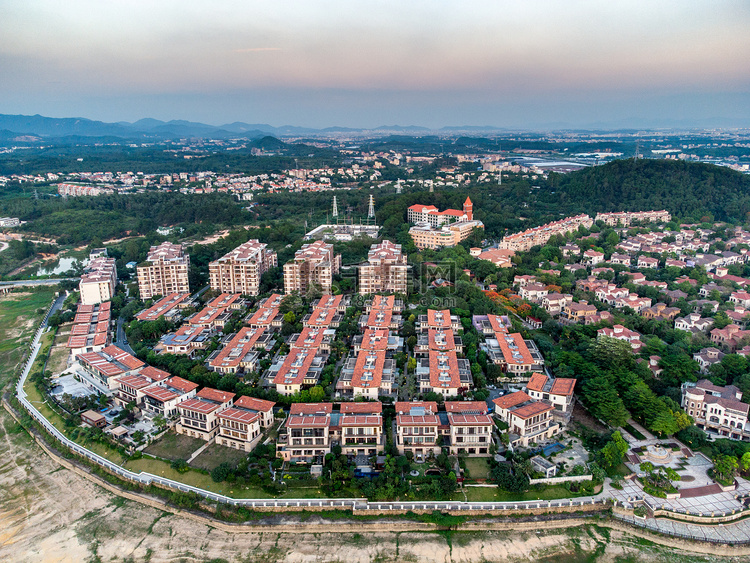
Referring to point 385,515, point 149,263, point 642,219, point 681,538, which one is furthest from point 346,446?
point 642,219

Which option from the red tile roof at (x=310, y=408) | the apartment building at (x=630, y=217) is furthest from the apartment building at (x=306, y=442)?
the apartment building at (x=630, y=217)

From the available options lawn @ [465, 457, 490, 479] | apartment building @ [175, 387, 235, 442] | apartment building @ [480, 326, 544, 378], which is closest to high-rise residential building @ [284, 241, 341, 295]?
apartment building @ [480, 326, 544, 378]

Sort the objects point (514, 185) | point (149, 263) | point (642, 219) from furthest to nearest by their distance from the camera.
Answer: point (514, 185)
point (642, 219)
point (149, 263)

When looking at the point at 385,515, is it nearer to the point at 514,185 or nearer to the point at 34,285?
the point at 34,285

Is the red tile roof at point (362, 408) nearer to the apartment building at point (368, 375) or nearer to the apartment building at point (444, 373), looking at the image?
the apartment building at point (368, 375)

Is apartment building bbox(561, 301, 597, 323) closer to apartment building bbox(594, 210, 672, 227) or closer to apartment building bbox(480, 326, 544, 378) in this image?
apartment building bbox(480, 326, 544, 378)

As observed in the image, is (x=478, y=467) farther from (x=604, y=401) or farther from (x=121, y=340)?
(x=121, y=340)

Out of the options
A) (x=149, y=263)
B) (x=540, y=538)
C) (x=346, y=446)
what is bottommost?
(x=540, y=538)
